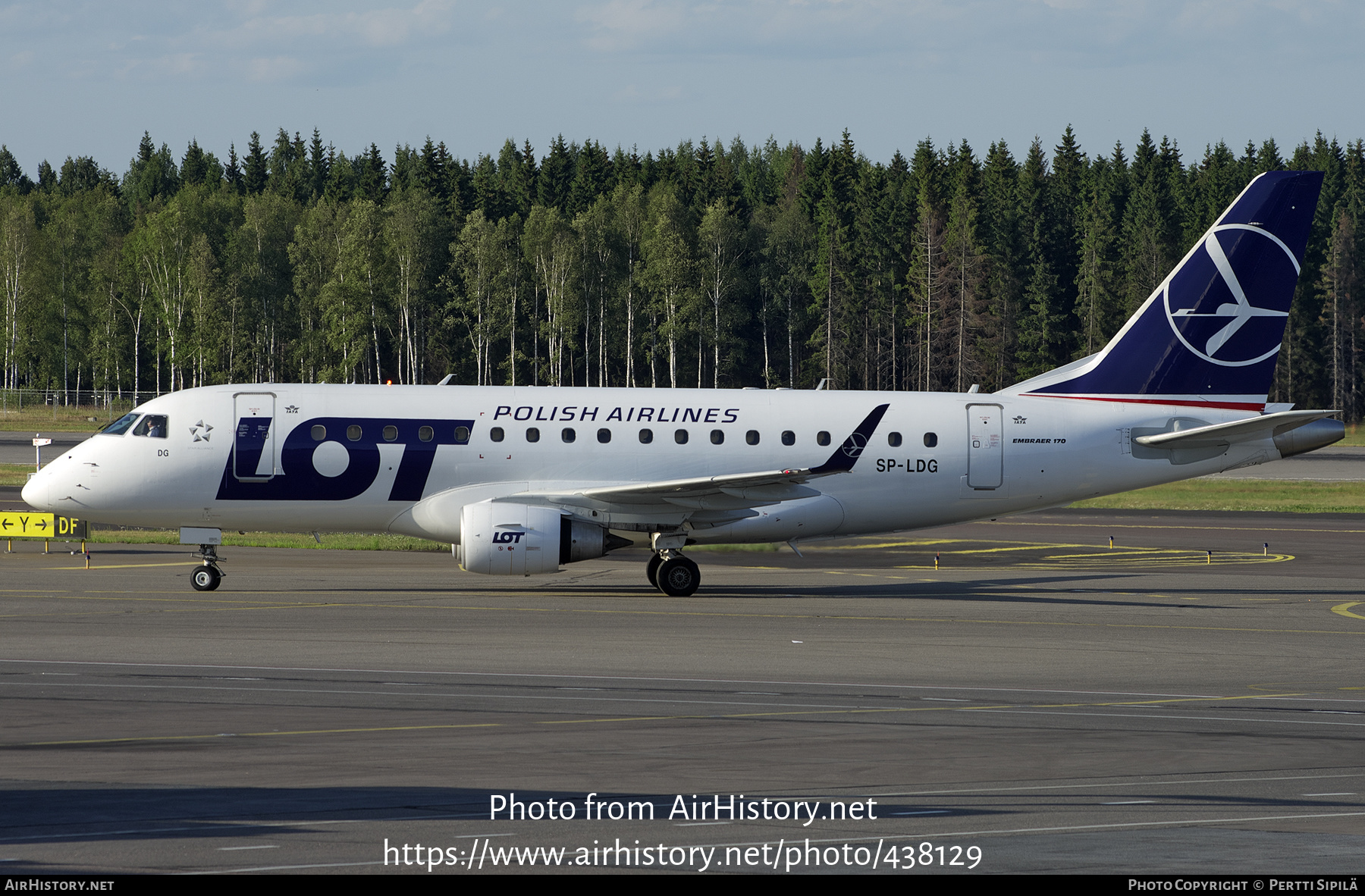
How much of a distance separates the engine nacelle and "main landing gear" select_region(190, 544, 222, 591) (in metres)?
5.31

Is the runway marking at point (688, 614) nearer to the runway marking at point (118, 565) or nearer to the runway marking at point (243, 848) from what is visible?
the runway marking at point (118, 565)

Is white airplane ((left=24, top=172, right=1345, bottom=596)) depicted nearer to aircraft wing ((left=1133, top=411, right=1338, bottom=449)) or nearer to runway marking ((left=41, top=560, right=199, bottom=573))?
aircraft wing ((left=1133, top=411, right=1338, bottom=449))

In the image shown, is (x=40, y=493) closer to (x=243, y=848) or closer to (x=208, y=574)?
(x=208, y=574)

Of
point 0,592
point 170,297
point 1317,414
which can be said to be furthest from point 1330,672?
point 170,297

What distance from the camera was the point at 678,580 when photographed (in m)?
29.2

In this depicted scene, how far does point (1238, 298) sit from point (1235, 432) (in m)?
3.86

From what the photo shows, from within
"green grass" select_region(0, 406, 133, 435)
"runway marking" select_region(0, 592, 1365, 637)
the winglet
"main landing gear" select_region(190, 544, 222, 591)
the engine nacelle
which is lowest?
"runway marking" select_region(0, 592, 1365, 637)

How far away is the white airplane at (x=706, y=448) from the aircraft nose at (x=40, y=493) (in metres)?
0.06

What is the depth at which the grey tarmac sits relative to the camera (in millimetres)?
11008

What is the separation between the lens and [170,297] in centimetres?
12269

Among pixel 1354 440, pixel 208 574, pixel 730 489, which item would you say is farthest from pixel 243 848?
pixel 1354 440

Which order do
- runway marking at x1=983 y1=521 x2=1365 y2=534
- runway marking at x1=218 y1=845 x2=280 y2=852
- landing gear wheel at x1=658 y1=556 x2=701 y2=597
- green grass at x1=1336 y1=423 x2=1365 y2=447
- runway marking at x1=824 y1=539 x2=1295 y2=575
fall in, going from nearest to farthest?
runway marking at x1=218 y1=845 x2=280 y2=852 → landing gear wheel at x1=658 y1=556 x2=701 y2=597 → runway marking at x1=824 y1=539 x2=1295 y2=575 → runway marking at x1=983 y1=521 x2=1365 y2=534 → green grass at x1=1336 y1=423 x2=1365 y2=447

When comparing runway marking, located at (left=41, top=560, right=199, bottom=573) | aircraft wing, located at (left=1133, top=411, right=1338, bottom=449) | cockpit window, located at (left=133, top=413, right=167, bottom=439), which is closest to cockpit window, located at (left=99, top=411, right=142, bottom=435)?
cockpit window, located at (left=133, top=413, right=167, bottom=439)
